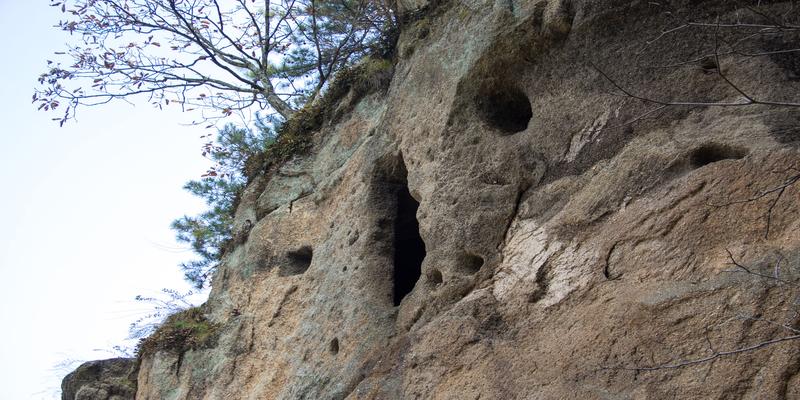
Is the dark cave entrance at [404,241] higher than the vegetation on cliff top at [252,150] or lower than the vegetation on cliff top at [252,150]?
lower

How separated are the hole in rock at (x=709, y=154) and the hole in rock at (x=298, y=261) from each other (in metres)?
4.53

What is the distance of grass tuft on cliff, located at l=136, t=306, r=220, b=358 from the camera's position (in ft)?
30.9

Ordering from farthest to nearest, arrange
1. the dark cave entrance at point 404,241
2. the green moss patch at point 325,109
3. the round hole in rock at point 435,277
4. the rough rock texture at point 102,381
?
the rough rock texture at point 102,381
the green moss patch at point 325,109
the dark cave entrance at point 404,241
the round hole in rock at point 435,277

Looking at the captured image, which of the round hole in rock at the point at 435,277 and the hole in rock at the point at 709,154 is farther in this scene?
the round hole in rock at the point at 435,277

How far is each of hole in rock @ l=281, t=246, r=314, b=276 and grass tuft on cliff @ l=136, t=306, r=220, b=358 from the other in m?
0.93

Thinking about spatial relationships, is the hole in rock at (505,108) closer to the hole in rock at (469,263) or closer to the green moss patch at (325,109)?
the hole in rock at (469,263)

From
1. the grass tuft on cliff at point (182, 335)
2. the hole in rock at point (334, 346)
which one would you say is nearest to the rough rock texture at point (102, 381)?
the grass tuft on cliff at point (182, 335)

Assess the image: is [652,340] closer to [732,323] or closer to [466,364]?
[732,323]

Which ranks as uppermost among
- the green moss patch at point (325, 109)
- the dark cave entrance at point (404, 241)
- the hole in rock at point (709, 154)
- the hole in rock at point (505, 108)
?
the green moss patch at point (325, 109)

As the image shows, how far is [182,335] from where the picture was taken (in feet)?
31.7

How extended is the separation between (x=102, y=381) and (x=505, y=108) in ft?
18.9

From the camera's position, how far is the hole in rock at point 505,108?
25.0ft

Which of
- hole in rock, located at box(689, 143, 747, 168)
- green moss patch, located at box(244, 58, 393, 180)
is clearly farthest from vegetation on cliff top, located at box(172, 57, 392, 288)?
hole in rock, located at box(689, 143, 747, 168)

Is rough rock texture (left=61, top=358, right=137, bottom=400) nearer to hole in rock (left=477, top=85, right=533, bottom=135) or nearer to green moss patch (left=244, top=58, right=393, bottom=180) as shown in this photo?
green moss patch (left=244, top=58, right=393, bottom=180)
